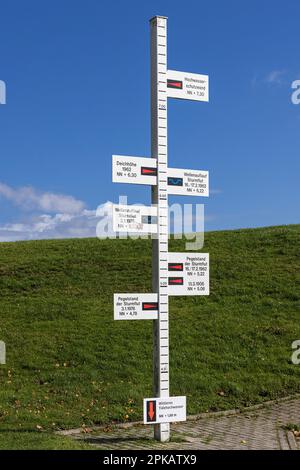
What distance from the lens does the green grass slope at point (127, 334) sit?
15703mm

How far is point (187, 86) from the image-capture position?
12.7 m

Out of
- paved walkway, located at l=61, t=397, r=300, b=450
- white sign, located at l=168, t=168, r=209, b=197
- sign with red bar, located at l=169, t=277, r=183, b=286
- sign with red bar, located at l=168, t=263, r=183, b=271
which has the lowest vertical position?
paved walkway, located at l=61, t=397, r=300, b=450

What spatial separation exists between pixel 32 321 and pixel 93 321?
7.51 ft

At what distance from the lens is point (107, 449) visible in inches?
442

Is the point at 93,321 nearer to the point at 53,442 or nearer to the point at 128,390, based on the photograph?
the point at 128,390

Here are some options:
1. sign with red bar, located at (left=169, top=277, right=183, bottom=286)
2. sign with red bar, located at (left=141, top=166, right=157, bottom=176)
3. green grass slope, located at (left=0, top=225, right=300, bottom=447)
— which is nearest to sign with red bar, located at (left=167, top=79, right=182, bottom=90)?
sign with red bar, located at (left=141, top=166, right=157, bottom=176)

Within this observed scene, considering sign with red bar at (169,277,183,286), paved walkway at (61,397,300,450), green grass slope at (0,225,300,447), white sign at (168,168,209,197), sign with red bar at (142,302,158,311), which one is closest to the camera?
paved walkway at (61,397,300,450)

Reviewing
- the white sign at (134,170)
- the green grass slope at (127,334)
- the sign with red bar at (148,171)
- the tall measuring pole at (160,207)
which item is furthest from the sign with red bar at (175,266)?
the green grass slope at (127,334)

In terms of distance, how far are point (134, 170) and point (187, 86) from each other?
2.14m

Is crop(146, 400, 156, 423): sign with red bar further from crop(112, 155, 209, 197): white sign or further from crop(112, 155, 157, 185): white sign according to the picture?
crop(112, 155, 157, 185): white sign

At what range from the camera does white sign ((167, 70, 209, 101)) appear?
1253 centimetres

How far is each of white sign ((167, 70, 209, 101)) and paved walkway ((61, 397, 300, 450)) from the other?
6.63 m

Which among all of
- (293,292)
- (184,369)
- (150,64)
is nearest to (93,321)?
(184,369)

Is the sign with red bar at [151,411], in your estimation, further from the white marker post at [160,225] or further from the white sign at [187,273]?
the white sign at [187,273]
